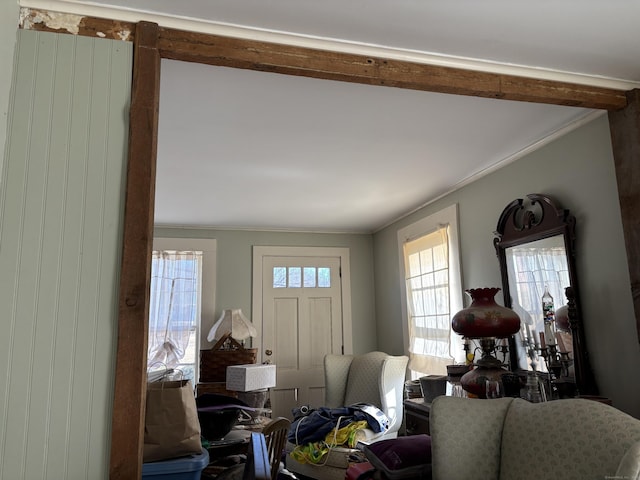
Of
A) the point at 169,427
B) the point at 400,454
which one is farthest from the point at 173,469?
the point at 400,454

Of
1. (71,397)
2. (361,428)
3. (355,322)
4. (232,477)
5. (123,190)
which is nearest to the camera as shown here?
(71,397)

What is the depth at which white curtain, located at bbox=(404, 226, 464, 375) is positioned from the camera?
3.97m

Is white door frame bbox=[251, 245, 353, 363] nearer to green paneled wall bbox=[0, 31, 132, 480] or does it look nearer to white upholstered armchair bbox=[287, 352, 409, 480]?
white upholstered armchair bbox=[287, 352, 409, 480]

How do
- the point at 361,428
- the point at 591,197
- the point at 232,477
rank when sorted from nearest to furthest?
the point at 232,477
the point at 591,197
the point at 361,428

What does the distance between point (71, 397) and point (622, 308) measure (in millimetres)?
2485

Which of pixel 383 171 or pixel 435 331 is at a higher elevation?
pixel 383 171

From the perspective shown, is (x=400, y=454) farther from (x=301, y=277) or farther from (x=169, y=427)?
(x=301, y=277)

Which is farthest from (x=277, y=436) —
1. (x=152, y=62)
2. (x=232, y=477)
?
(x=152, y=62)

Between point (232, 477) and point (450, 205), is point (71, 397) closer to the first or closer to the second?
point (232, 477)

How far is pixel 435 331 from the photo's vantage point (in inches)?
164

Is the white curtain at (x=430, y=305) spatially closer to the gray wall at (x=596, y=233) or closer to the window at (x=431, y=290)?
the window at (x=431, y=290)

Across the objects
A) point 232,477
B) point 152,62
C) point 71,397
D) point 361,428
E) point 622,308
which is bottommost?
point 361,428

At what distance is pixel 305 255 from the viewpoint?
18.1 feet

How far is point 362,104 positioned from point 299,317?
3.35 metres
